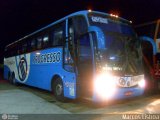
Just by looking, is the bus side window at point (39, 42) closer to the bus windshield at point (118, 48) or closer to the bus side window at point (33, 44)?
the bus side window at point (33, 44)

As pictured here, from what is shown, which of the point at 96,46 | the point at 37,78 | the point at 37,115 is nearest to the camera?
the point at 37,115

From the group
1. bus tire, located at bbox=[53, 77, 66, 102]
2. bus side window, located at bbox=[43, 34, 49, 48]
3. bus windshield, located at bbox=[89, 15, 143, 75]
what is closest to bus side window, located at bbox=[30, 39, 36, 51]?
bus side window, located at bbox=[43, 34, 49, 48]

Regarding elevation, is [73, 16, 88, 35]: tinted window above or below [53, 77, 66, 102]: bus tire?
above

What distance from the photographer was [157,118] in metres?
7.35

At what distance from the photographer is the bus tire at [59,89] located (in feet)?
35.5

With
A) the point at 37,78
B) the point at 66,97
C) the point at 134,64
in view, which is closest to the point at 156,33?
the point at 134,64

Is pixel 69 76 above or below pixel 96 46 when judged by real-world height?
below

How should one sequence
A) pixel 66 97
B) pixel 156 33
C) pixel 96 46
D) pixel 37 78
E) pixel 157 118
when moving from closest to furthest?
1. pixel 157 118
2. pixel 96 46
3. pixel 66 97
4. pixel 156 33
5. pixel 37 78

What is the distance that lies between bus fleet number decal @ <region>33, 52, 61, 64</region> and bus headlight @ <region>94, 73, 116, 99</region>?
2.95 m

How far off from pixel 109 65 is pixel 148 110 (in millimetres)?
1998

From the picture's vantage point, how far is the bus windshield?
353 inches

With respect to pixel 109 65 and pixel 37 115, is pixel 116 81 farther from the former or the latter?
pixel 37 115

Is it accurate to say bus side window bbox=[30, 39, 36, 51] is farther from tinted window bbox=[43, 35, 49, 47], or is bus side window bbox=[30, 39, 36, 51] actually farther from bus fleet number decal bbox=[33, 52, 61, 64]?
tinted window bbox=[43, 35, 49, 47]

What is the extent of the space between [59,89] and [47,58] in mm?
2049
